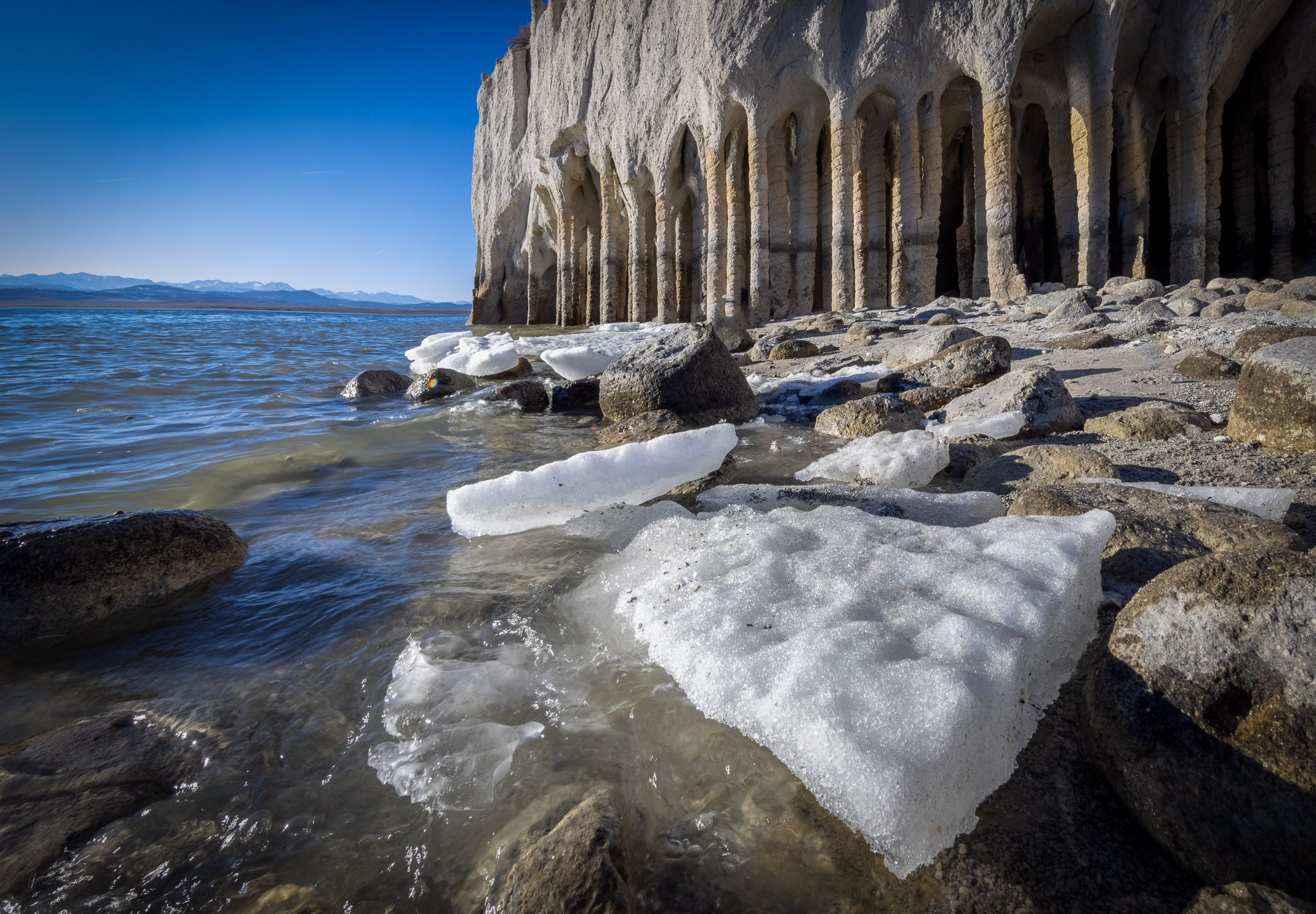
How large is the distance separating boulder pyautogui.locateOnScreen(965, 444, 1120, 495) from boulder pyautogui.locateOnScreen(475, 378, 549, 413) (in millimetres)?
4259

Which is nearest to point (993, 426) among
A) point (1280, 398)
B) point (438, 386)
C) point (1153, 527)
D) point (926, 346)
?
point (1280, 398)

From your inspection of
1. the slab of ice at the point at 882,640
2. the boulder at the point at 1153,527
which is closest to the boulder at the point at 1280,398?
the boulder at the point at 1153,527

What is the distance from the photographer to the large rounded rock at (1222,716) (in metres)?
0.91

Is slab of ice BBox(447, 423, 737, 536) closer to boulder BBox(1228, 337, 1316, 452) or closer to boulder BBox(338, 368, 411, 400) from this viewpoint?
boulder BBox(1228, 337, 1316, 452)

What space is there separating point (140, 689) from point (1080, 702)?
7.54 feet

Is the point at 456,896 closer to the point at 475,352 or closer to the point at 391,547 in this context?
the point at 391,547

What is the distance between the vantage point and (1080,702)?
1236mm

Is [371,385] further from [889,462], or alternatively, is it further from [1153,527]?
[1153,527]

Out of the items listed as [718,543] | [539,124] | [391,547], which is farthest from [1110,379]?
[539,124]

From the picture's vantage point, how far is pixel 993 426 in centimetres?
336

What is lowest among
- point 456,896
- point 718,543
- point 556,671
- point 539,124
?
point 456,896

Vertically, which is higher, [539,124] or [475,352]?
[539,124]

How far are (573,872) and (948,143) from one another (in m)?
18.6

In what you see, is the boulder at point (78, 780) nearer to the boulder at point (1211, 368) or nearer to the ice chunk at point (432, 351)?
the boulder at point (1211, 368)
